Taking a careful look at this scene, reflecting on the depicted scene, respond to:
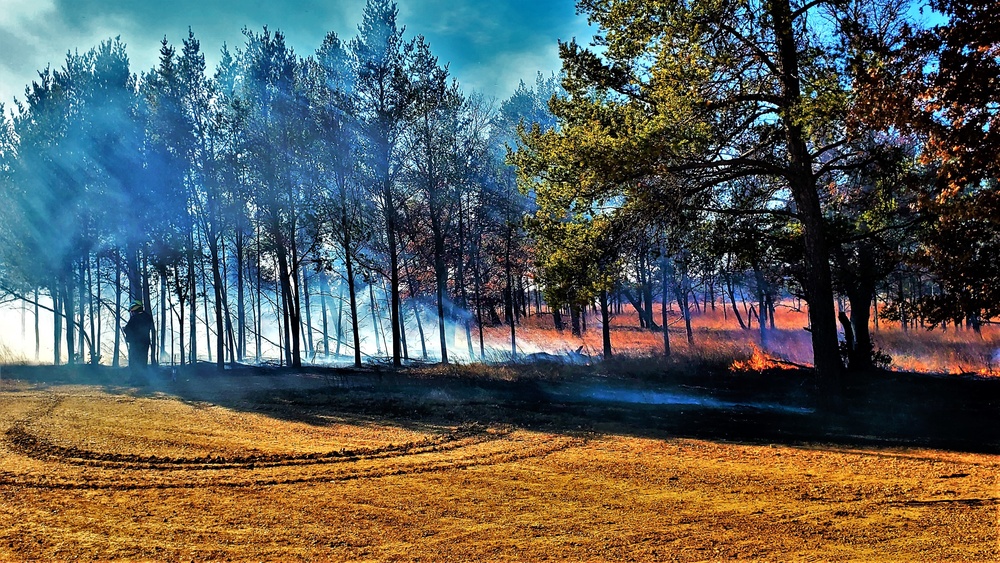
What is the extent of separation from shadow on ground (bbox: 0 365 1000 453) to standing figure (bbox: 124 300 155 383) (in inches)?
19.2

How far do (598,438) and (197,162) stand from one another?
2097 cm

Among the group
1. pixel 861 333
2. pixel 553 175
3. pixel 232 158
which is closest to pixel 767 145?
pixel 553 175

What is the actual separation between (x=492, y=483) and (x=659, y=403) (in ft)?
26.6

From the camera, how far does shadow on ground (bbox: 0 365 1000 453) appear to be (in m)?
9.94

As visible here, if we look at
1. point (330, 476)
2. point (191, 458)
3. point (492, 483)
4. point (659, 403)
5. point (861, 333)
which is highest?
point (861, 333)

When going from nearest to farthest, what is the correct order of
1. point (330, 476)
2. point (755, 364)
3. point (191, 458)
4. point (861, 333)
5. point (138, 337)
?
point (330, 476), point (191, 458), point (861, 333), point (138, 337), point (755, 364)

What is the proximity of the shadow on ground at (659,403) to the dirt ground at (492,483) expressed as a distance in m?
0.10

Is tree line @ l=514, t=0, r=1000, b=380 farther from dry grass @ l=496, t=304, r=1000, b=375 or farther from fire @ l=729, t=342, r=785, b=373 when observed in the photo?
dry grass @ l=496, t=304, r=1000, b=375

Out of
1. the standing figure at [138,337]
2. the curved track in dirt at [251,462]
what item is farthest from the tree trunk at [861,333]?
the standing figure at [138,337]

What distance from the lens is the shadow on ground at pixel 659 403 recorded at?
9938 mm

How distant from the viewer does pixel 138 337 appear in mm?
17828

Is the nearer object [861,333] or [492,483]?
[492,483]

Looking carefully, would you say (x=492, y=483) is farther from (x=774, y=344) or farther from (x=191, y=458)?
(x=774, y=344)

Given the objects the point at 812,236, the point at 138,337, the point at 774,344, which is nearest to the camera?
the point at 812,236
